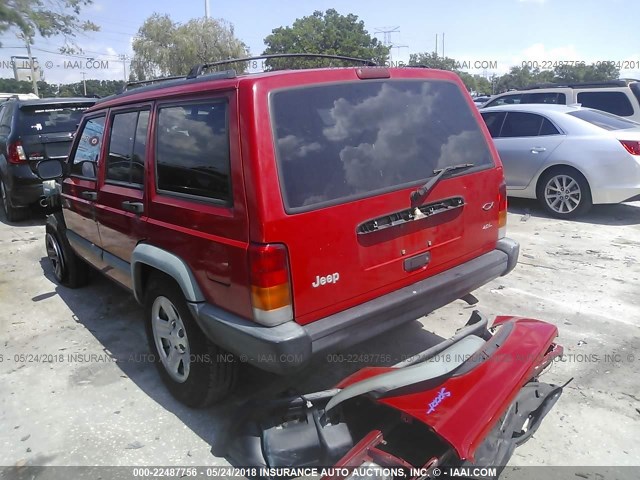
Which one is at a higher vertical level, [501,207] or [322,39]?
[322,39]

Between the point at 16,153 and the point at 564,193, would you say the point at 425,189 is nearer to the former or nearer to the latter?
the point at 564,193

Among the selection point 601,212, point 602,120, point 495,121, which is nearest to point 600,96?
point 602,120

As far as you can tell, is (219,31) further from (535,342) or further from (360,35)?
(535,342)

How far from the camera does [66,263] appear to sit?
518 centimetres

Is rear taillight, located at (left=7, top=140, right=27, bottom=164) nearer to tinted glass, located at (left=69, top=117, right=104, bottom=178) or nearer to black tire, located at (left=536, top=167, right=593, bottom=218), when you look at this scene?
tinted glass, located at (left=69, top=117, right=104, bottom=178)

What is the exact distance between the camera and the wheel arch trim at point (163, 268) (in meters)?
2.77

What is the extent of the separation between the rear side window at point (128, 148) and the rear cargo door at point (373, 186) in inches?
49.0

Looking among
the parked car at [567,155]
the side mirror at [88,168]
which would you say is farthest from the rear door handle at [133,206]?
Answer: the parked car at [567,155]

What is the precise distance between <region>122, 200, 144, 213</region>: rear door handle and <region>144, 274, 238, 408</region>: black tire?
429 mm

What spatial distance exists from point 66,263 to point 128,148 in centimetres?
228

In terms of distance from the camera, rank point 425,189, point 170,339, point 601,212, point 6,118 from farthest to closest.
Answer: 1. point 6,118
2. point 601,212
3. point 170,339
4. point 425,189

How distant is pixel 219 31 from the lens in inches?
1521

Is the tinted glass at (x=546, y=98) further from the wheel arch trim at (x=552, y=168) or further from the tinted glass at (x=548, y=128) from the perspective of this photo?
the wheel arch trim at (x=552, y=168)

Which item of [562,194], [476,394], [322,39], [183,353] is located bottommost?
[183,353]
